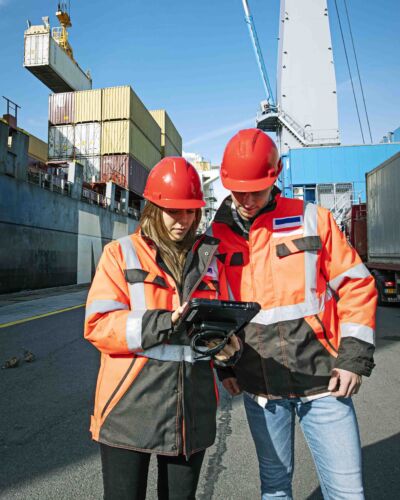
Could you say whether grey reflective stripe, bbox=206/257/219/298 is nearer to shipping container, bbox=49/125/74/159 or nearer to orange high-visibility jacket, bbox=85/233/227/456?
orange high-visibility jacket, bbox=85/233/227/456

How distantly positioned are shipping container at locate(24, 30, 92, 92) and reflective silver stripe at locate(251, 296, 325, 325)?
37656 mm

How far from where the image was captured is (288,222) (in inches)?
68.9

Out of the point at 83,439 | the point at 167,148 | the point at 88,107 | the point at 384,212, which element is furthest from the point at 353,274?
the point at 167,148

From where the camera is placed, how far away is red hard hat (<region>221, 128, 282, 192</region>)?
1777 millimetres

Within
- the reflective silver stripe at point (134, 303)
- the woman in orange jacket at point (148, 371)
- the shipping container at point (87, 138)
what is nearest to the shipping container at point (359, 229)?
the woman in orange jacket at point (148, 371)

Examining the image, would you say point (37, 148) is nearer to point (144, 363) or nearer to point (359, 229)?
point (359, 229)

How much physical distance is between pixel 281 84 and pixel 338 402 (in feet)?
130

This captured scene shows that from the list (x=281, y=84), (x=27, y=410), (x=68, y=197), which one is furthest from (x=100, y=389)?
(x=281, y=84)

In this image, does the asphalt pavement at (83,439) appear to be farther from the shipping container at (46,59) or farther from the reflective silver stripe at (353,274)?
the shipping container at (46,59)

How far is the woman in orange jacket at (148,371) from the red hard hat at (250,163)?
39cm

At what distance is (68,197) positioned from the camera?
19.8 m

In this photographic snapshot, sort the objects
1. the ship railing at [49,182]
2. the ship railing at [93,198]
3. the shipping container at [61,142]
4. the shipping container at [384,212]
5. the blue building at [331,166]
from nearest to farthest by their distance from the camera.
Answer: the shipping container at [384,212], the ship railing at [49,182], the ship railing at [93,198], the shipping container at [61,142], the blue building at [331,166]

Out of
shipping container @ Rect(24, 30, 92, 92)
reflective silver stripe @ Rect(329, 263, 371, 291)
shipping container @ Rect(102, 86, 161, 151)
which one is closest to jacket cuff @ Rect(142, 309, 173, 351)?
reflective silver stripe @ Rect(329, 263, 371, 291)

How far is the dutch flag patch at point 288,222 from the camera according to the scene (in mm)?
1743
